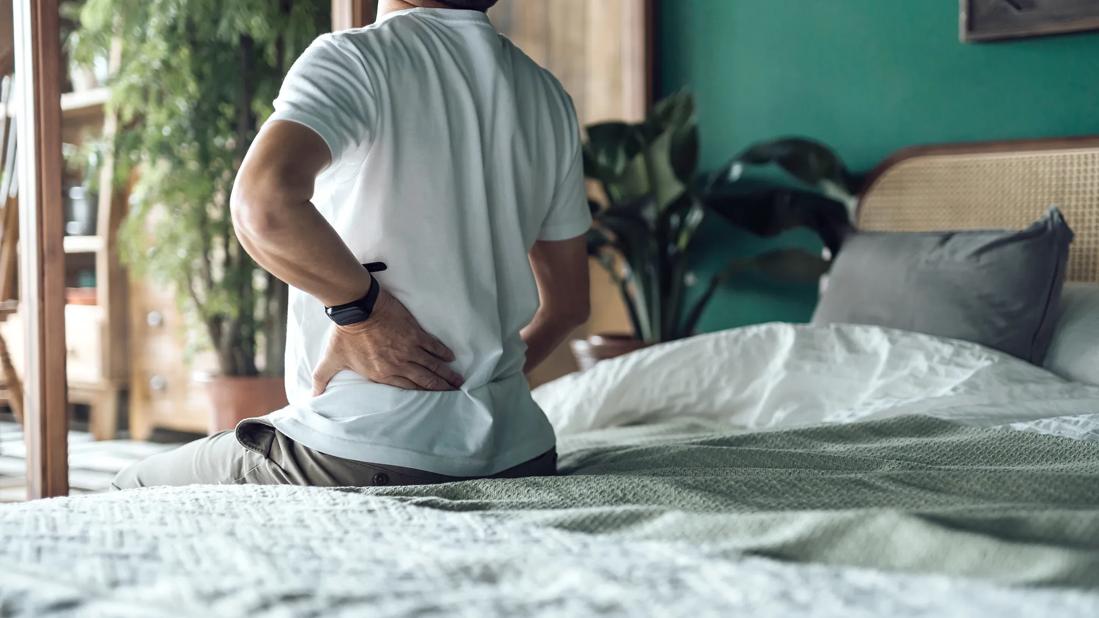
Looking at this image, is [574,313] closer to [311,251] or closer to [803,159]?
[311,251]

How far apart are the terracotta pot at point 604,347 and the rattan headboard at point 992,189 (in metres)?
0.71

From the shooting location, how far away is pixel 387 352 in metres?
1.18

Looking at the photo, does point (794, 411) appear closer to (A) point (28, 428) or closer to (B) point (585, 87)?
(A) point (28, 428)

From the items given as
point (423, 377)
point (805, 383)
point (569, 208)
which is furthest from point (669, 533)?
point (805, 383)

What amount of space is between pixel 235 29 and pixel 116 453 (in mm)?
1106

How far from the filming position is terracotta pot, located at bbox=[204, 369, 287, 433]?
2707mm

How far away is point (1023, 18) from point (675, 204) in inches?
39.8

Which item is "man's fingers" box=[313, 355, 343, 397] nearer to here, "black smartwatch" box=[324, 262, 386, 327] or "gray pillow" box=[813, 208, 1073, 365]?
"black smartwatch" box=[324, 262, 386, 327]

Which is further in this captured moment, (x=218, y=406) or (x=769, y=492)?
(x=218, y=406)

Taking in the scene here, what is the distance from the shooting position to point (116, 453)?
7.65 ft

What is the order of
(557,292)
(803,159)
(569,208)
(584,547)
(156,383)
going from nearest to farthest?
(584,547) → (569,208) → (557,292) → (156,383) → (803,159)

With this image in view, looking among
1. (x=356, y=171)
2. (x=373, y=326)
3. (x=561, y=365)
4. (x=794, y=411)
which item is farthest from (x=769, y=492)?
(x=561, y=365)

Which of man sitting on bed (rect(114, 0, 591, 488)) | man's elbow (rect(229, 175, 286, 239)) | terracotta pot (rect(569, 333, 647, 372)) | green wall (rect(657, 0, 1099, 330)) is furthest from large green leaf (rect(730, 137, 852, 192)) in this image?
man's elbow (rect(229, 175, 286, 239))

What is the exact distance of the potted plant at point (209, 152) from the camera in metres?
2.53
